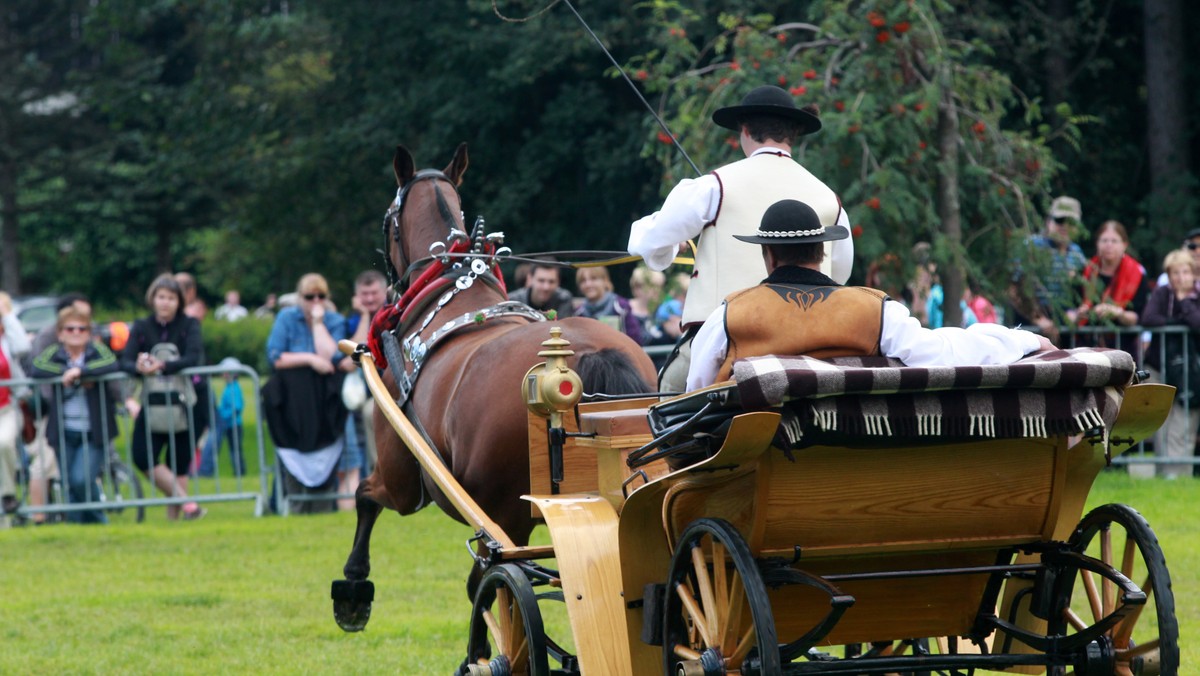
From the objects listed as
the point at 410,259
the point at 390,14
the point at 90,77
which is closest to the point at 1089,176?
the point at 390,14

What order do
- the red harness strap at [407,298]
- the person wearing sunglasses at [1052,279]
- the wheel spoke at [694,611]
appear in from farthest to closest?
the person wearing sunglasses at [1052,279] < the red harness strap at [407,298] < the wheel spoke at [694,611]

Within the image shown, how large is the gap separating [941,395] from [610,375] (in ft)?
5.76

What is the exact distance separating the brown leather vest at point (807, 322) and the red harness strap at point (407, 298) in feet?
8.77

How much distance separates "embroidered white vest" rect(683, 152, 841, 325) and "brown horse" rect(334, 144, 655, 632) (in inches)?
18.4

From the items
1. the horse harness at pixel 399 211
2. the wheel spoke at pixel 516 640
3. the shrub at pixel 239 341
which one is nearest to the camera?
the wheel spoke at pixel 516 640

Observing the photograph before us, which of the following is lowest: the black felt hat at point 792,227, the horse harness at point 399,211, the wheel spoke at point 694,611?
the wheel spoke at point 694,611

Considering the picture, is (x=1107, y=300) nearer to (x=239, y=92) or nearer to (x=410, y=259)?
(x=410, y=259)

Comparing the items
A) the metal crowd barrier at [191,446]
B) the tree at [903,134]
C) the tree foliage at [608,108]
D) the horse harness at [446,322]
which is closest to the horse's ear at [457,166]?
the horse harness at [446,322]

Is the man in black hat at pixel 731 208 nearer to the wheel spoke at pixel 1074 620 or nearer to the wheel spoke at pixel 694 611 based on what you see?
the wheel spoke at pixel 694 611

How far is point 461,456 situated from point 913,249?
5.43 m

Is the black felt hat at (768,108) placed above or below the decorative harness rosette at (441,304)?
above

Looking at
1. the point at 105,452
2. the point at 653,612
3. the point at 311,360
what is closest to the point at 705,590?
the point at 653,612

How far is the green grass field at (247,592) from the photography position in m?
7.16

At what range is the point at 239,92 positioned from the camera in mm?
26234
